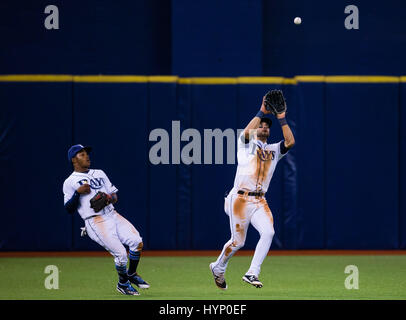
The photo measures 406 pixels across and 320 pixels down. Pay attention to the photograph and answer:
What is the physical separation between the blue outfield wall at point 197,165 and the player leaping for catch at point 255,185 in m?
4.59

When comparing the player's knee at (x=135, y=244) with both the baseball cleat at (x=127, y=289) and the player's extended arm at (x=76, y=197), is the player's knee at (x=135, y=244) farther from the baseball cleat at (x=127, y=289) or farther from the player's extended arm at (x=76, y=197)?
the player's extended arm at (x=76, y=197)

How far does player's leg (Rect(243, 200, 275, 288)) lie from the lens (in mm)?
10039

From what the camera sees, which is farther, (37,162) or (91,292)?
(37,162)

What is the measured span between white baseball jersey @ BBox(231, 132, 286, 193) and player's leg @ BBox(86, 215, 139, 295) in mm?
1600

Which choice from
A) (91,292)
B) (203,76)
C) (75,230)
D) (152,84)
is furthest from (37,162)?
(91,292)

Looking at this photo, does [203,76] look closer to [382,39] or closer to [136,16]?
[136,16]

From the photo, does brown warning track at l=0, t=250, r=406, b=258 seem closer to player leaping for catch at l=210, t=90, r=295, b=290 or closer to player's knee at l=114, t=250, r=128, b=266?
player leaping for catch at l=210, t=90, r=295, b=290

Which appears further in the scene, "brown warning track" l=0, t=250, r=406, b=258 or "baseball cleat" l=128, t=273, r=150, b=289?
"brown warning track" l=0, t=250, r=406, b=258

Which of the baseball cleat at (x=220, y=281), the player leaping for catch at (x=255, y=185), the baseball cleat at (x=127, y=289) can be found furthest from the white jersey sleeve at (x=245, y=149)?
the baseball cleat at (x=127, y=289)

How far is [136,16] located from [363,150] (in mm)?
5144

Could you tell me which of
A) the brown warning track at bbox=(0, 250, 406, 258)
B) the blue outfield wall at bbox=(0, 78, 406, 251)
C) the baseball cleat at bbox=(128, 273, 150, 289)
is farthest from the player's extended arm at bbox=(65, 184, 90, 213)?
the blue outfield wall at bbox=(0, 78, 406, 251)

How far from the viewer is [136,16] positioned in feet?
55.8

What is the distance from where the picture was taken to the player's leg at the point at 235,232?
34.1 feet

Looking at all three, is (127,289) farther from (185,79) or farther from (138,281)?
(185,79)
